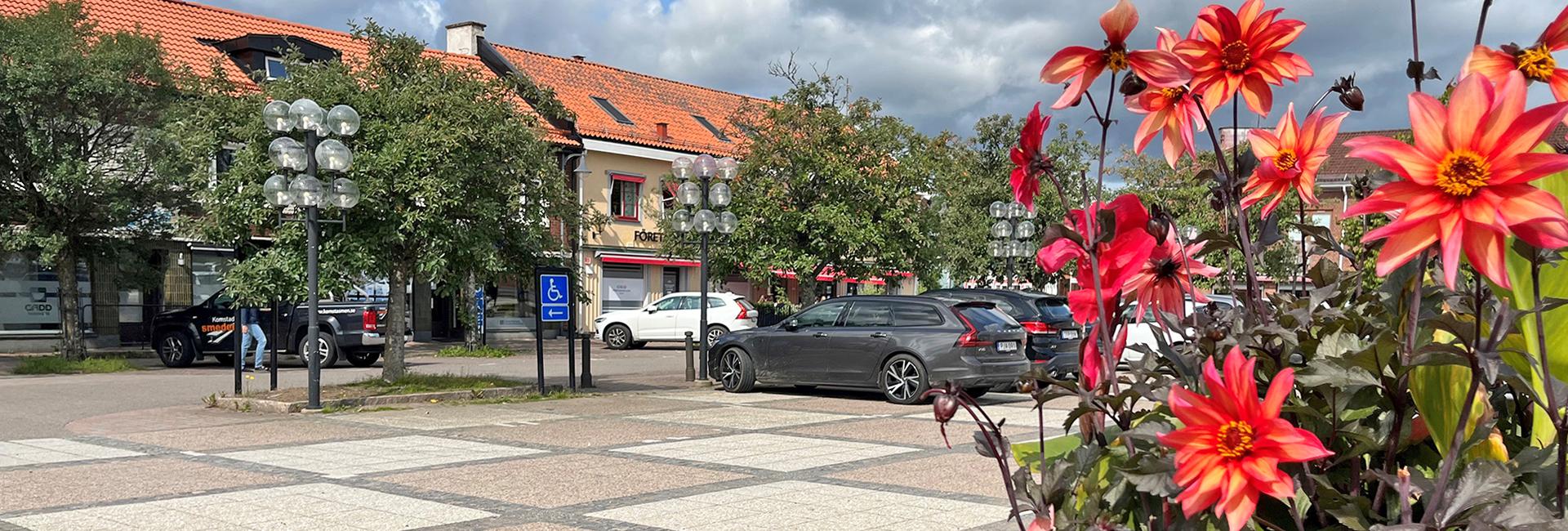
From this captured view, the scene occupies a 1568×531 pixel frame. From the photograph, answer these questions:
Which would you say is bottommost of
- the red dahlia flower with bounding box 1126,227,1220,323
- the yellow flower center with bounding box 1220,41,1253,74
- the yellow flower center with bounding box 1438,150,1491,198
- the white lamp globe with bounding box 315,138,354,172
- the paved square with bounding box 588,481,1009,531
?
the paved square with bounding box 588,481,1009,531

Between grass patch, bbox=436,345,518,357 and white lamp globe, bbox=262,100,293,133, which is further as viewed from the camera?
grass patch, bbox=436,345,518,357

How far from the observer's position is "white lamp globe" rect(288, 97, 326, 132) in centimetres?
1405

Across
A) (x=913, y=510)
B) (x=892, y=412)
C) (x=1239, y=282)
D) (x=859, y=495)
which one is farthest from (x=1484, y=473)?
(x=892, y=412)

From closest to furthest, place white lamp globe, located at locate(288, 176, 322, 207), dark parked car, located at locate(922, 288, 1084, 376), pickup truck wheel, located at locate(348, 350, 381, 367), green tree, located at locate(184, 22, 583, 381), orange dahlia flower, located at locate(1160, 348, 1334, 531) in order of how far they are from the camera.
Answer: orange dahlia flower, located at locate(1160, 348, 1334, 531), white lamp globe, located at locate(288, 176, 322, 207), green tree, located at locate(184, 22, 583, 381), dark parked car, located at locate(922, 288, 1084, 376), pickup truck wheel, located at locate(348, 350, 381, 367)

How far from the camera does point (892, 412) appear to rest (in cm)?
1453

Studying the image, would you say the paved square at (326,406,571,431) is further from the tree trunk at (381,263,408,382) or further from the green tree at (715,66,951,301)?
the green tree at (715,66,951,301)

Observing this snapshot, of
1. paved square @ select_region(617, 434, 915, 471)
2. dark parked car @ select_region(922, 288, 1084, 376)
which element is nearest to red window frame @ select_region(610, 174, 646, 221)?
dark parked car @ select_region(922, 288, 1084, 376)

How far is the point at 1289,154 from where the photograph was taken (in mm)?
1995

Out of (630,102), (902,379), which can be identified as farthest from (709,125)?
(902,379)

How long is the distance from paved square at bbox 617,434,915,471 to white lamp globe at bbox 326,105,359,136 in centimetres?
594

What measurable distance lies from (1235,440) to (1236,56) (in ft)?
1.78

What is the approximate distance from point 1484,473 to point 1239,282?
0.86 m

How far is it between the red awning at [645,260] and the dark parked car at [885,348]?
2280 centimetres

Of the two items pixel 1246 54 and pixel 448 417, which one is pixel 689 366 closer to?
pixel 448 417
